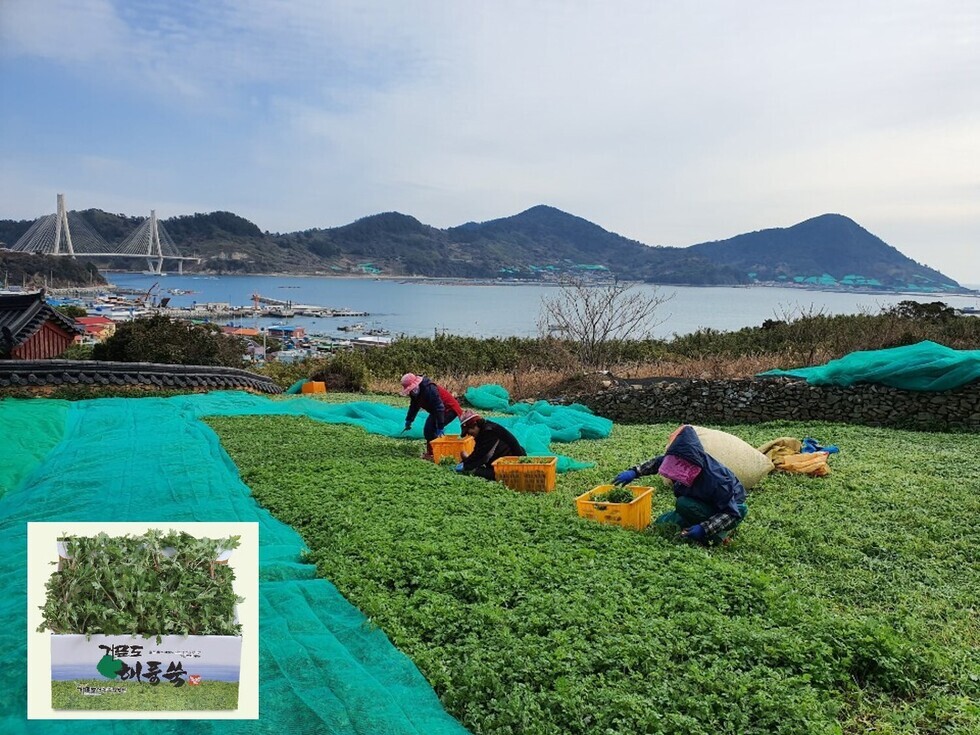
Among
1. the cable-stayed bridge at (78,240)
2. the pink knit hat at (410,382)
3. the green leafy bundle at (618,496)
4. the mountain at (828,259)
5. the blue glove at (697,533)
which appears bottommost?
the blue glove at (697,533)

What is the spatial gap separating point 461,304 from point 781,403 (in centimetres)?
9261

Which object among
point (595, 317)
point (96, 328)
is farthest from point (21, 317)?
point (595, 317)

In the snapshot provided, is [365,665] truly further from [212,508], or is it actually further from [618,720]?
[212,508]

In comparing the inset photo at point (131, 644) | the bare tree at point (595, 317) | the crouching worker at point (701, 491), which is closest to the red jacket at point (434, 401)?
the crouching worker at point (701, 491)

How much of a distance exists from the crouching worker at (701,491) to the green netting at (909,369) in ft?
26.2

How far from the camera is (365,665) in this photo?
3.84 m

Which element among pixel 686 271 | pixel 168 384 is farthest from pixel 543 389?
pixel 686 271

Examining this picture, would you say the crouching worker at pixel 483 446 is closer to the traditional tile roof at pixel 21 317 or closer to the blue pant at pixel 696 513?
the blue pant at pixel 696 513

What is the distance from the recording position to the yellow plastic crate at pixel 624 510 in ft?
20.6

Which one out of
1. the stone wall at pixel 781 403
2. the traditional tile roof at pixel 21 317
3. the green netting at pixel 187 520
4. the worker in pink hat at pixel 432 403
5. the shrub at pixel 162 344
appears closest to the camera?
the green netting at pixel 187 520

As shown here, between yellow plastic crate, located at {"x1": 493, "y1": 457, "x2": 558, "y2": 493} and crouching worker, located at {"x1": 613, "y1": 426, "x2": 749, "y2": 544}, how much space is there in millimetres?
1770

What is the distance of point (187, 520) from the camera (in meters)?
6.09

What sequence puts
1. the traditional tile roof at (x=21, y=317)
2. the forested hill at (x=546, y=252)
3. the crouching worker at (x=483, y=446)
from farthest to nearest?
the forested hill at (x=546, y=252)
the traditional tile roof at (x=21, y=317)
the crouching worker at (x=483, y=446)

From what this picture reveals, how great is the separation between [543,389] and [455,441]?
9.24 metres
